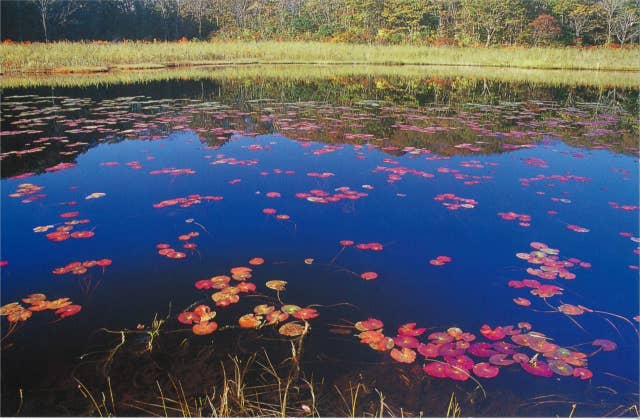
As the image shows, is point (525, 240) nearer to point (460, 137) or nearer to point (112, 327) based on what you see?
point (112, 327)

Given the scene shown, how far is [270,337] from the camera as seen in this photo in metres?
2.14

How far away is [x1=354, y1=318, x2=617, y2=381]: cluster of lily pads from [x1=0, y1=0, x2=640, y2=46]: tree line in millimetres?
27369

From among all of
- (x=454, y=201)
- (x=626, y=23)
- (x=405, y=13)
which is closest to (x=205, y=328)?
(x=454, y=201)

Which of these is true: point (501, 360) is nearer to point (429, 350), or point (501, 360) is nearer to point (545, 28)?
point (429, 350)

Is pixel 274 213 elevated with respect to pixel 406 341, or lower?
elevated

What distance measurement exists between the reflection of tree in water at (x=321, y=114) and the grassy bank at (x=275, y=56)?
596 centimetres

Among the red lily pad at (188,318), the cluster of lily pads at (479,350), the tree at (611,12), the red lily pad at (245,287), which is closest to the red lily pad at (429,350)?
the cluster of lily pads at (479,350)

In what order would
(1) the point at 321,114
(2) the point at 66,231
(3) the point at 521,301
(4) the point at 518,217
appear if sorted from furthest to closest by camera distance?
(1) the point at 321,114, (4) the point at 518,217, (2) the point at 66,231, (3) the point at 521,301

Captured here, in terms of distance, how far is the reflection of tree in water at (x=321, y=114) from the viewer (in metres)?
6.28

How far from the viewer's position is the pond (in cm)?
186

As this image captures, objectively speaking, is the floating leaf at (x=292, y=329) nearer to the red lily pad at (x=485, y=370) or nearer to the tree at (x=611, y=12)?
the red lily pad at (x=485, y=370)

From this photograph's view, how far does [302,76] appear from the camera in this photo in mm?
15500

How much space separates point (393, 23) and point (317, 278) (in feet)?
120

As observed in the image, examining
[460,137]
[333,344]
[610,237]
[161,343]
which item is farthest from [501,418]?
[460,137]
